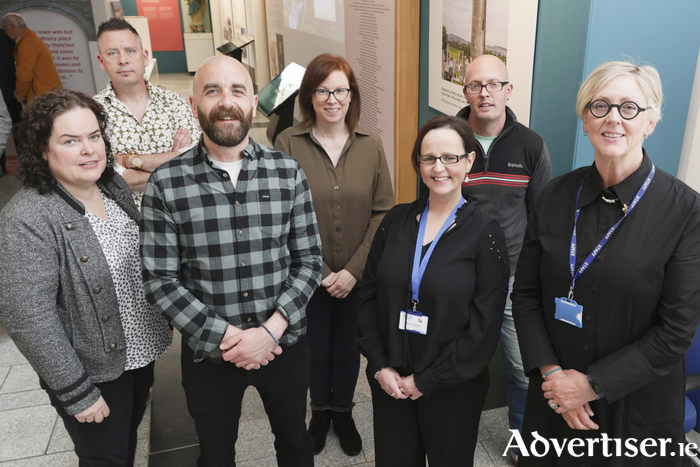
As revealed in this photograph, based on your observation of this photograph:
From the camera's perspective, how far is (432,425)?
1.82 m

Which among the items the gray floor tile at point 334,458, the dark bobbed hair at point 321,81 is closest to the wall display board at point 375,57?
the dark bobbed hair at point 321,81

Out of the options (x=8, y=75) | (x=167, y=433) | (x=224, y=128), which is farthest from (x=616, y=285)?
(x=8, y=75)

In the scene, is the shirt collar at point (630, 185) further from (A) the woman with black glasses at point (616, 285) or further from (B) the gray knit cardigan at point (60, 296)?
(B) the gray knit cardigan at point (60, 296)

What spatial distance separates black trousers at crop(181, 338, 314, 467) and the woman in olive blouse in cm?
41

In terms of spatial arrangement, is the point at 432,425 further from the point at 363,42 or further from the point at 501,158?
the point at 363,42

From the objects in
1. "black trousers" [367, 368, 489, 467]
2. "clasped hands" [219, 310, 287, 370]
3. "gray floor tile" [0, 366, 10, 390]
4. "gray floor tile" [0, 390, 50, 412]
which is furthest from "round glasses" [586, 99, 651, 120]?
"gray floor tile" [0, 366, 10, 390]

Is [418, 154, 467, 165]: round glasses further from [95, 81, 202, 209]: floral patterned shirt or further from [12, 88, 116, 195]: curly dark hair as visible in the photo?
[95, 81, 202, 209]: floral patterned shirt

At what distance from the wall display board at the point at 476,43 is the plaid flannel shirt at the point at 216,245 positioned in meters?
1.57

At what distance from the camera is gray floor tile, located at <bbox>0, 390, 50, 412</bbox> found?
121 inches

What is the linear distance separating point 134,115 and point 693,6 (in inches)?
106

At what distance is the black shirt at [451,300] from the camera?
5.64 feet

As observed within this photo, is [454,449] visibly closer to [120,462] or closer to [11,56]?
[120,462]

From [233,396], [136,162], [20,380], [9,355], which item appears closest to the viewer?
[233,396]

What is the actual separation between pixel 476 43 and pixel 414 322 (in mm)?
2142
